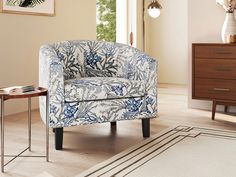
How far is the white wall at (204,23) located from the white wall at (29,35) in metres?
1.54

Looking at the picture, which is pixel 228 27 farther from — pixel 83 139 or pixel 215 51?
pixel 83 139

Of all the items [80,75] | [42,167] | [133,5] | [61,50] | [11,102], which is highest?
[133,5]

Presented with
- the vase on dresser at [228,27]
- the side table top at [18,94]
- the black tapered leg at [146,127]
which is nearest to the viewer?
the side table top at [18,94]

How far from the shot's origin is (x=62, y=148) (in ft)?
9.62

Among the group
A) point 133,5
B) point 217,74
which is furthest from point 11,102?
point 133,5

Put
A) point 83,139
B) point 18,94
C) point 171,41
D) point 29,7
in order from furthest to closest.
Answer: point 171,41 → point 29,7 → point 83,139 → point 18,94

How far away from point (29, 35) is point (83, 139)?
179 cm

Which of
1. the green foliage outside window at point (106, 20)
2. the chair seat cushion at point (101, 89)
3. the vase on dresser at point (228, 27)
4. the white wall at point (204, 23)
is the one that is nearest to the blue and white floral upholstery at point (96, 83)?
the chair seat cushion at point (101, 89)

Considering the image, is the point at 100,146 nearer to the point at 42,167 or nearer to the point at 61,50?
the point at 42,167

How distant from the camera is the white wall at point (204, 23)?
4.37m

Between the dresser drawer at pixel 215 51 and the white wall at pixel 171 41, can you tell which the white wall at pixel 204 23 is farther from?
the white wall at pixel 171 41

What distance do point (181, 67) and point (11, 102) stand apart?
3.44m

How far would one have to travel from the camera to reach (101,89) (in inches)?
116

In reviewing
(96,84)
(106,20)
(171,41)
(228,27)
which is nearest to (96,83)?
(96,84)
